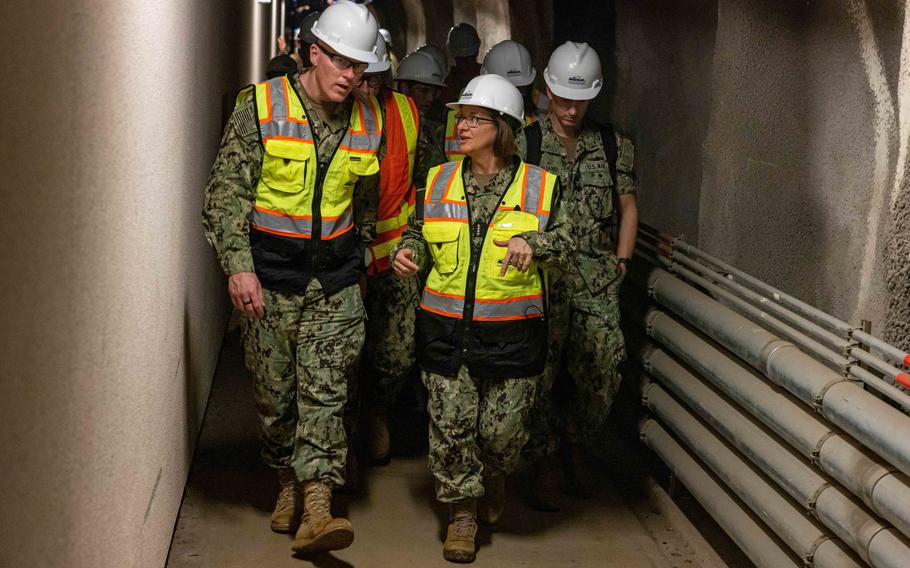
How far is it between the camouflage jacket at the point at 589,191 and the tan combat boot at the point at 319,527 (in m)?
1.56

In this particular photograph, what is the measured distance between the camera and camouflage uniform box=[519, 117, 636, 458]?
18.8 feet

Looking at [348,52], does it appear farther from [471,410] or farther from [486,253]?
[471,410]

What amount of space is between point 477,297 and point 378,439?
5.01ft

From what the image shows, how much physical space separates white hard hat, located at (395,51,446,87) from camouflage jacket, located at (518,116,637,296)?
170cm

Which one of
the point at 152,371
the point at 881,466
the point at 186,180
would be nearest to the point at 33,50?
the point at 152,371

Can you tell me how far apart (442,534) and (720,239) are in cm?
209

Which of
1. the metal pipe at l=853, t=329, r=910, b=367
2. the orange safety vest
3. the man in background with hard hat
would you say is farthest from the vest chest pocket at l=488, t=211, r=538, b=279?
the metal pipe at l=853, t=329, r=910, b=367

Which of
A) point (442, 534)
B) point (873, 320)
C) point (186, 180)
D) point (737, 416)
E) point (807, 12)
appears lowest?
point (442, 534)

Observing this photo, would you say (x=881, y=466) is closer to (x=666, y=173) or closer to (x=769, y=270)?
(x=769, y=270)

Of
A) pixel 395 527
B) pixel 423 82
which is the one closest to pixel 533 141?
pixel 423 82

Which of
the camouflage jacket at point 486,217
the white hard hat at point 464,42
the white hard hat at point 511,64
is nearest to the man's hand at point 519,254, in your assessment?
the camouflage jacket at point 486,217

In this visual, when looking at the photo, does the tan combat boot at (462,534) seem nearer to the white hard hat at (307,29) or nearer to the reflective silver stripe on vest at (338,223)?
the reflective silver stripe on vest at (338,223)

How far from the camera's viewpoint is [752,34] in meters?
5.89

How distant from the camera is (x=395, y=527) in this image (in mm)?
5387
